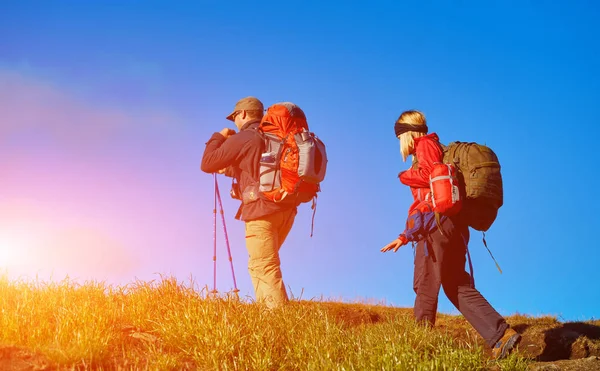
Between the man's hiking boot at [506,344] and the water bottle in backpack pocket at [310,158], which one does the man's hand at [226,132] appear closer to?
the water bottle in backpack pocket at [310,158]

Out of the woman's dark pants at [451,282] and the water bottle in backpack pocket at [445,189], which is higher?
the water bottle in backpack pocket at [445,189]

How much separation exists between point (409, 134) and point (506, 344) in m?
2.74

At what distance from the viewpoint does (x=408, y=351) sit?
5.36 m

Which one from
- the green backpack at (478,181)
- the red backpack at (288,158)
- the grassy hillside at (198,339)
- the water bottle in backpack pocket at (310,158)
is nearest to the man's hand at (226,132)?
the red backpack at (288,158)

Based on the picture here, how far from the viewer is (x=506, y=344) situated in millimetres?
6586

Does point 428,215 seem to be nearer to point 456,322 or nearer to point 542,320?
point 456,322

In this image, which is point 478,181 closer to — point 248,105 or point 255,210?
point 255,210

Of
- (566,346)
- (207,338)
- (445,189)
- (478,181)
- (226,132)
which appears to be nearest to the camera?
(207,338)

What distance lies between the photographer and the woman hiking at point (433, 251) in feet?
22.2

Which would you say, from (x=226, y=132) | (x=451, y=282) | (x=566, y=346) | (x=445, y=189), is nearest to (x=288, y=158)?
(x=226, y=132)

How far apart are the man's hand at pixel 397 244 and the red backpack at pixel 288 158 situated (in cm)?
150

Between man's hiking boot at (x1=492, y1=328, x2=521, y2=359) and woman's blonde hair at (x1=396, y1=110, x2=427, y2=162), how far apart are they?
244 centimetres

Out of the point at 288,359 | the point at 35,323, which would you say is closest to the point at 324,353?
the point at 288,359

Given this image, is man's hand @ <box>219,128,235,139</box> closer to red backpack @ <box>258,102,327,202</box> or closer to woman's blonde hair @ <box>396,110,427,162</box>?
red backpack @ <box>258,102,327,202</box>
